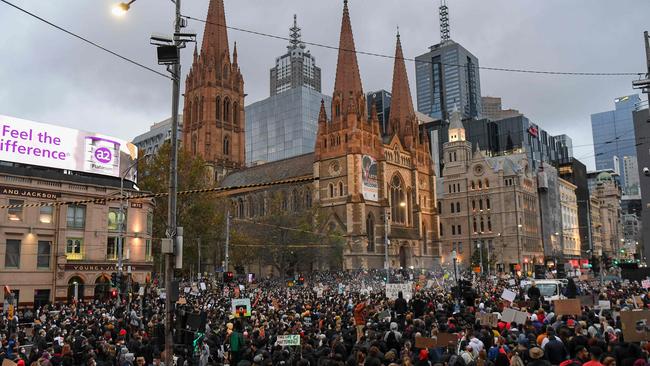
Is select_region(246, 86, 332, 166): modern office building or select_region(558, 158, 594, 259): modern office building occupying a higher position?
select_region(246, 86, 332, 166): modern office building

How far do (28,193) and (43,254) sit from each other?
13.4ft

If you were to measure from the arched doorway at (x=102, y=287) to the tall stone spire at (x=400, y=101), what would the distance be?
2258 inches

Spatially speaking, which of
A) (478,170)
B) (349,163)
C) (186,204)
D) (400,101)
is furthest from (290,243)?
(478,170)

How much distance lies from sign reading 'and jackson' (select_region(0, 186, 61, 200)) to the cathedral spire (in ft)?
157

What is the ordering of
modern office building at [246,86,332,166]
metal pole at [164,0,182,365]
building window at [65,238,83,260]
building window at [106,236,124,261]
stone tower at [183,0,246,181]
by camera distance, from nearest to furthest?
metal pole at [164,0,182,365] < building window at [65,238,83,260] < building window at [106,236,124,261] < stone tower at [183,0,246,181] < modern office building at [246,86,332,166]

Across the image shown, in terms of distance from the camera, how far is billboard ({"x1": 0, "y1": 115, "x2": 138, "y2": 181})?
3872cm

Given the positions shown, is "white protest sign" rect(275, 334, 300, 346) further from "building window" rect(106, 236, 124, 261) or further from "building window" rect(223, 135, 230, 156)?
"building window" rect(223, 135, 230, 156)

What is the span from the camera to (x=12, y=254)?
34.2 m

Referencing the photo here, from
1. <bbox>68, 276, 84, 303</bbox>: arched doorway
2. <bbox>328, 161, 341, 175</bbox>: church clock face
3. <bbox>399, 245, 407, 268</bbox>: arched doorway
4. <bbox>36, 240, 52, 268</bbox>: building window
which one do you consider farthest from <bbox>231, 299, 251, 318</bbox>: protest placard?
<bbox>399, 245, 407, 268</bbox>: arched doorway

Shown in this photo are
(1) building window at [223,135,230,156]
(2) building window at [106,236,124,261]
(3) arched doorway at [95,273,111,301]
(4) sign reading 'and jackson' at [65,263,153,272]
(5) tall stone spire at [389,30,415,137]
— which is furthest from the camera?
(1) building window at [223,135,230,156]

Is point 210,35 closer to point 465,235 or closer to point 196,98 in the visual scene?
point 196,98

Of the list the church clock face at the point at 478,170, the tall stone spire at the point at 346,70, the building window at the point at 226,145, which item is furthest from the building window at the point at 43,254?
the church clock face at the point at 478,170

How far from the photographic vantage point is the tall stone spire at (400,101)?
90000 millimetres

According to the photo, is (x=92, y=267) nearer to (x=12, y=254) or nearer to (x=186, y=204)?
(x=12, y=254)
